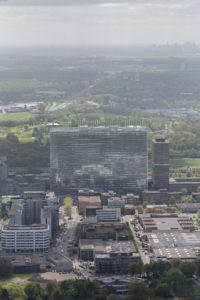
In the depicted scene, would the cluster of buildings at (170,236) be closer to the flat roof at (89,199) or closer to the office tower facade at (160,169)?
the flat roof at (89,199)

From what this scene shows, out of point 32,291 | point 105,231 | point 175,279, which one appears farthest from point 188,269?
point 32,291

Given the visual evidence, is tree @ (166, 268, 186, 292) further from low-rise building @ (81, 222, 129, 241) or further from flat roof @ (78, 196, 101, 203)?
flat roof @ (78, 196, 101, 203)

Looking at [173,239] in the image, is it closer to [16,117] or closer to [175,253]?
[175,253]

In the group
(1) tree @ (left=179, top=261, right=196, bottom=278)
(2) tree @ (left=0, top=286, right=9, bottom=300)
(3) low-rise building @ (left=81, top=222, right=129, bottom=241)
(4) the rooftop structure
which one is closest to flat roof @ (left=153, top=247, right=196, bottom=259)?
(1) tree @ (left=179, top=261, right=196, bottom=278)

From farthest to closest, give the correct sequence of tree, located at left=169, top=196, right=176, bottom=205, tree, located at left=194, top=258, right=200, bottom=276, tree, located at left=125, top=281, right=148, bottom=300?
1. tree, located at left=169, top=196, right=176, bottom=205
2. tree, located at left=194, top=258, right=200, bottom=276
3. tree, located at left=125, top=281, right=148, bottom=300

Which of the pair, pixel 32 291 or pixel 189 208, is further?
pixel 189 208

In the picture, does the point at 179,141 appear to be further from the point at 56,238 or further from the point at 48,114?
the point at 56,238
